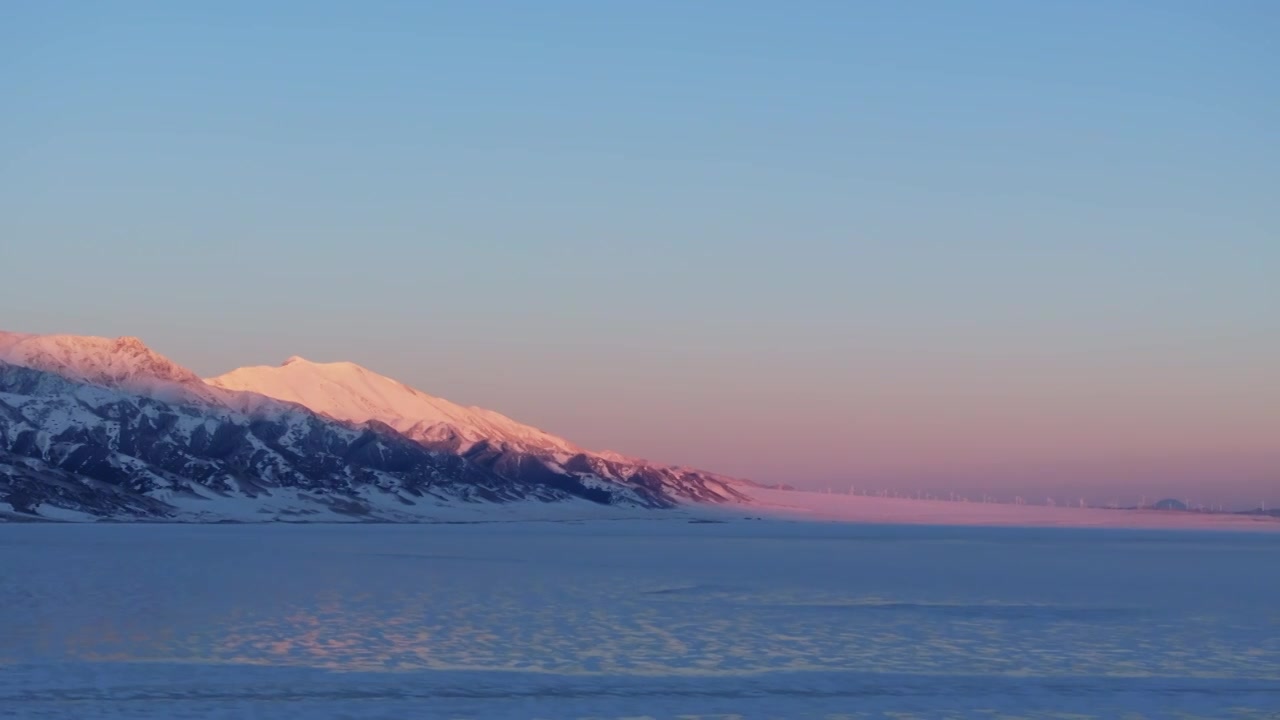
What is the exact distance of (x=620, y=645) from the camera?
41.1 m

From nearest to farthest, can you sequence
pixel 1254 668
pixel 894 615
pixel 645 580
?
pixel 1254 668 < pixel 894 615 < pixel 645 580

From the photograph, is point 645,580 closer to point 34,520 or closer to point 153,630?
point 153,630

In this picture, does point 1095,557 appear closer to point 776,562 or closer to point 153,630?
point 776,562

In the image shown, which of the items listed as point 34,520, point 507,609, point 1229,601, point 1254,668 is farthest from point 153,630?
point 34,520

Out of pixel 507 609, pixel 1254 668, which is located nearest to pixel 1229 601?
pixel 1254 668

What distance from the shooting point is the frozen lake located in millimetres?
31109

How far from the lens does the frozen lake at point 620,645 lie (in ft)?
102

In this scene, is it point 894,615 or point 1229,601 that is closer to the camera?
point 894,615

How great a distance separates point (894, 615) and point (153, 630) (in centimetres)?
2548

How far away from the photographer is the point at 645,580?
7338 cm

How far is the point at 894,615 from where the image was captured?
5234cm

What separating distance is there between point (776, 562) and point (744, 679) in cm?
6757

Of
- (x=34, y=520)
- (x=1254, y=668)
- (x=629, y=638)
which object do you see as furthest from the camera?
(x=34, y=520)

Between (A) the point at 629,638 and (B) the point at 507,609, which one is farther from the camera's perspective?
(B) the point at 507,609
